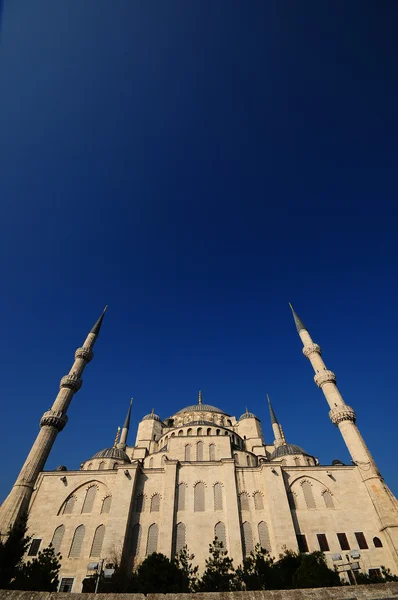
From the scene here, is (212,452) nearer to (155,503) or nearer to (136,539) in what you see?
(155,503)

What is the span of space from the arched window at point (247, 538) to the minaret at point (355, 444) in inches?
366

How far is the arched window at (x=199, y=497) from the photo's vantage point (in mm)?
22938

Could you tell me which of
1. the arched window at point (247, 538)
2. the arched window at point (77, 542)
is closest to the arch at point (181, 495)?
the arched window at point (247, 538)

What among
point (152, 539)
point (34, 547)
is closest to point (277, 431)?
point (152, 539)

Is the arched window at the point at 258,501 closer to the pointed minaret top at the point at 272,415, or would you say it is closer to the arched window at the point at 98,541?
the arched window at the point at 98,541

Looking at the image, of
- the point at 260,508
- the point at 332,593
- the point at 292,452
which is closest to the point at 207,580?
the point at 260,508

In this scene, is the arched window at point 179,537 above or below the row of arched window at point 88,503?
below

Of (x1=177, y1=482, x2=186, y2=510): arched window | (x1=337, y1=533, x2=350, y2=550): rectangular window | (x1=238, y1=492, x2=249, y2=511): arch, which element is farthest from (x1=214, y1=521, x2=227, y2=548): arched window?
(x1=337, y1=533, x2=350, y2=550): rectangular window

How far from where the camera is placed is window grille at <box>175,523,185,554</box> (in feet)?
68.6

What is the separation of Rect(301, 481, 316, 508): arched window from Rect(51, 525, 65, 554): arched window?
18.1 metres

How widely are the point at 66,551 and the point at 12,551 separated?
359 inches

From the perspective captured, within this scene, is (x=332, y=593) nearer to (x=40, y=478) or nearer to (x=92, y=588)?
(x=92, y=588)

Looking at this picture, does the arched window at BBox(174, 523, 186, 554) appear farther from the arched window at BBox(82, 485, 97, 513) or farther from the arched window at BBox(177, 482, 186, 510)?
the arched window at BBox(82, 485, 97, 513)

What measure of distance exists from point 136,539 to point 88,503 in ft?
15.3
